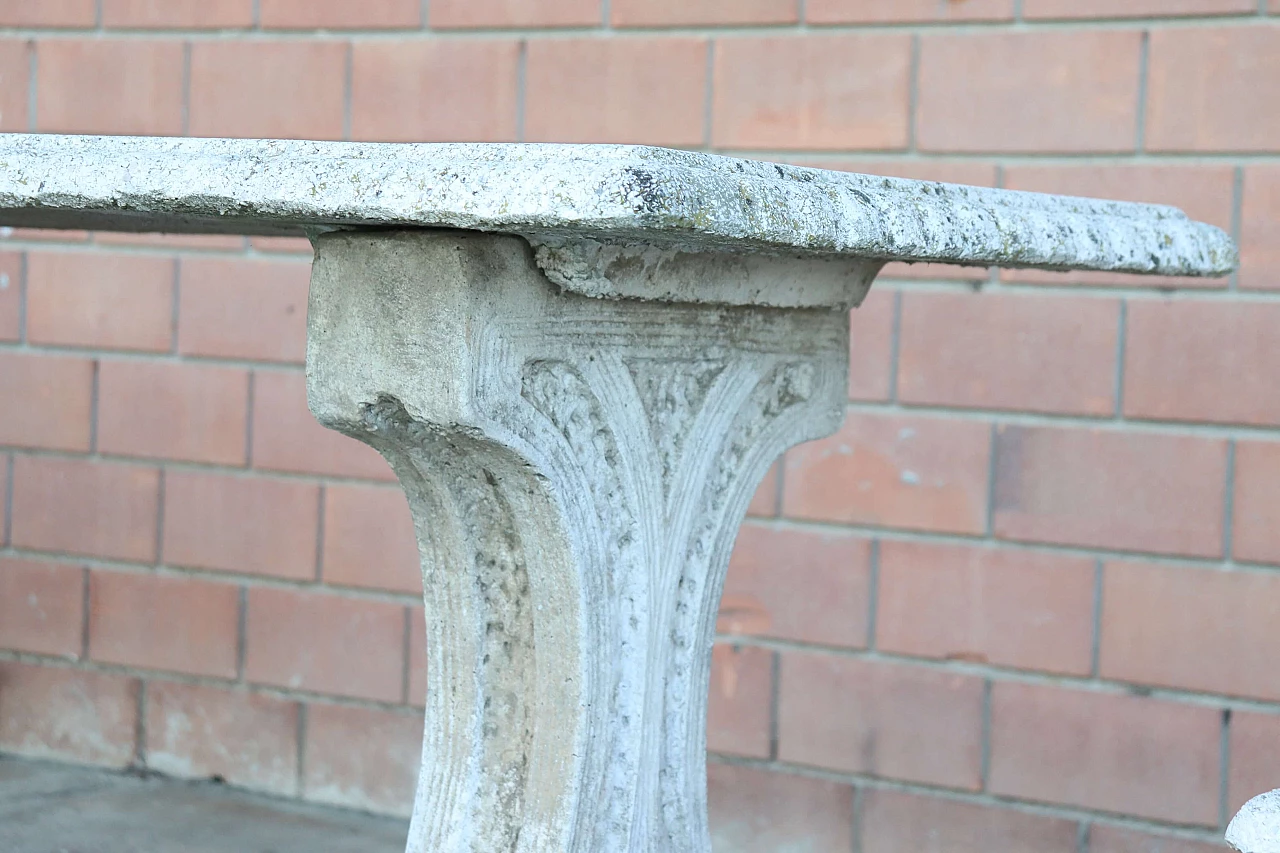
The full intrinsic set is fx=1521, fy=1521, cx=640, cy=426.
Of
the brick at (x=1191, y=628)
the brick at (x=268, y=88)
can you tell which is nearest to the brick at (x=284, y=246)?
the brick at (x=268, y=88)

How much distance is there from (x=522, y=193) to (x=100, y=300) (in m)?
2.28

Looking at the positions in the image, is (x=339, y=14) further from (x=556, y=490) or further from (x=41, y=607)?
(x=556, y=490)

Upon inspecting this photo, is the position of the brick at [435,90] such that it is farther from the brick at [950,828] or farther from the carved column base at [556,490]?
the brick at [950,828]

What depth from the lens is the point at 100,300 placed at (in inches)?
122

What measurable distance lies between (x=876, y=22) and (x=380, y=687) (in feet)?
5.06

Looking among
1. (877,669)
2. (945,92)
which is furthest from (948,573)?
(945,92)

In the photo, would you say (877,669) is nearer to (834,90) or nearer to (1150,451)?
(1150,451)

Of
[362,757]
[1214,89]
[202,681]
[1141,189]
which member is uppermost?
[1214,89]

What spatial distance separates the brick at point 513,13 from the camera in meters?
2.73

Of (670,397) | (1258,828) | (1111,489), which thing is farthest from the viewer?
(1111,489)

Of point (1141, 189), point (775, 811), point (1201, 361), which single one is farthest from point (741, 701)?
point (1141, 189)

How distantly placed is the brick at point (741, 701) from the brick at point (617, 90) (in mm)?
911

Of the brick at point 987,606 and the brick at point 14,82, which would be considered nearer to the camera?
the brick at point 987,606

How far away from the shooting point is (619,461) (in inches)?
59.4
